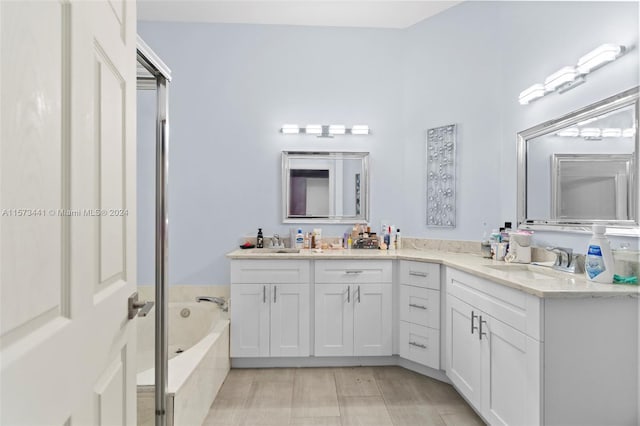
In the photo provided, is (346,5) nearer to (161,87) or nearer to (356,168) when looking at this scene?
(356,168)

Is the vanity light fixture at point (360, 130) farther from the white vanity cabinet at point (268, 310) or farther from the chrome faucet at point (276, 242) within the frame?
the white vanity cabinet at point (268, 310)

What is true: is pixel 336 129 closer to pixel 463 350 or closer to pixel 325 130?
pixel 325 130

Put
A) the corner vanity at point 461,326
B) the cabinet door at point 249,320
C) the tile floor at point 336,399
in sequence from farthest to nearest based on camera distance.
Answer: the cabinet door at point 249,320, the tile floor at point 336,399, the corner vanity at point 461,326

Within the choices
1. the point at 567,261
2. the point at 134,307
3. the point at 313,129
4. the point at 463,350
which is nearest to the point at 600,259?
the point at 567,261

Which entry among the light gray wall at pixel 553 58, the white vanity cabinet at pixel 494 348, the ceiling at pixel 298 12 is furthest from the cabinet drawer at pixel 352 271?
the ceiling at pixel 298 12

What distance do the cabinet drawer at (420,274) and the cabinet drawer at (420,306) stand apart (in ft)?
0.13

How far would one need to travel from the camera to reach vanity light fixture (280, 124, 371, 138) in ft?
10.4

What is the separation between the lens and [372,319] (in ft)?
8.78

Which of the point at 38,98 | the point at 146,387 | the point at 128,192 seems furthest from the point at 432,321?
the point at 38,98

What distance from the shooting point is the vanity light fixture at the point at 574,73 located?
168 cm

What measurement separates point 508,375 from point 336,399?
43.1 inches

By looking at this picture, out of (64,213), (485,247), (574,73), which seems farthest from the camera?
(485,247)

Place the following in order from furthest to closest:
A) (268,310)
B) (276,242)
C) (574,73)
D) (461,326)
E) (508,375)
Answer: (276,242) → (268,310) → (461,326) → (574,73) → (508,375)

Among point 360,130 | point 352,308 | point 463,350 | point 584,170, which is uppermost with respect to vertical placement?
point 360,130
